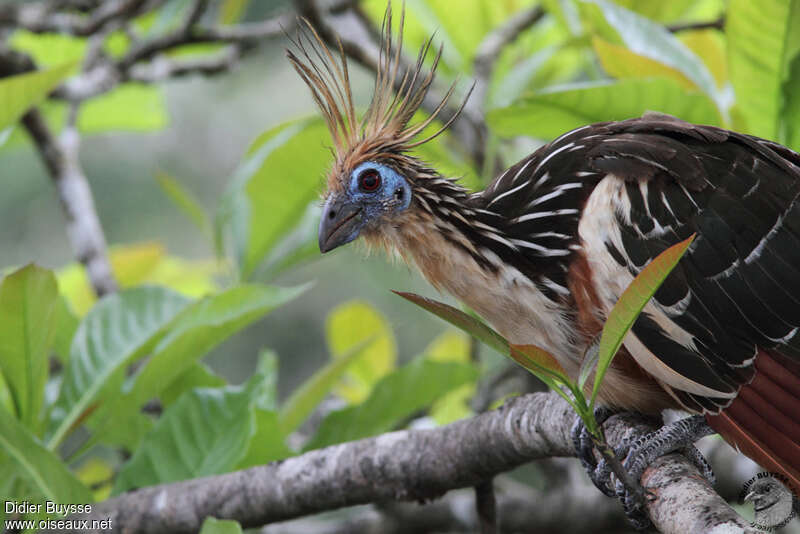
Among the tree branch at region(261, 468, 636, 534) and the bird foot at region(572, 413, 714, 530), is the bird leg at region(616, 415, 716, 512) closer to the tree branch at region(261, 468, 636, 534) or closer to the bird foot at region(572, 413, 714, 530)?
the bird foot at region(572, 413, 714, 530)

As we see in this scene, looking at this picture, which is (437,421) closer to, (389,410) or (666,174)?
(389,410)

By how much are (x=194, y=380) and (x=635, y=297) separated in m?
1.32

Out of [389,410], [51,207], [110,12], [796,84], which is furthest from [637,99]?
[51,207]

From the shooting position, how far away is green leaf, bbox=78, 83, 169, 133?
3.36 metres

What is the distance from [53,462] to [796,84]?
1747mm

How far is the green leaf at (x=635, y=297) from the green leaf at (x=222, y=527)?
614 millimetres

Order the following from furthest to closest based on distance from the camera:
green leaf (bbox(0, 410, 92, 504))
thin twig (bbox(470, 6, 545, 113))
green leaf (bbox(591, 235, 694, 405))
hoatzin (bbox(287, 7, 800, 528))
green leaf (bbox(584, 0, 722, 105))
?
thin twig (bbox(470, 6, 545, 113)) → green leaf (bbox(584, 0, 722, 105)) → green leaf (bbox(0, 410, 92, 504)) → hoatzin (bbox(287, 7, 800, 528)) → green leaf (bbox(591, 235, 694, 405))

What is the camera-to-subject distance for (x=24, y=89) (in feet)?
6.72

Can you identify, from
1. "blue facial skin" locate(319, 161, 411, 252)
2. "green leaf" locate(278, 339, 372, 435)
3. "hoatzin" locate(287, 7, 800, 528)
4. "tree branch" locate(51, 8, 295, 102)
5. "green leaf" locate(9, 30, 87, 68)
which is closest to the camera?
"hoatzin" locate(287, 7, 800, 528)

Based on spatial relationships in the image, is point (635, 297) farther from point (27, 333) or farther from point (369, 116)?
point (27, 333)

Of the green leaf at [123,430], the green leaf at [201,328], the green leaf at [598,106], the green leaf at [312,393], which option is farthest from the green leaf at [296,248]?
the green leaf at [598,106]

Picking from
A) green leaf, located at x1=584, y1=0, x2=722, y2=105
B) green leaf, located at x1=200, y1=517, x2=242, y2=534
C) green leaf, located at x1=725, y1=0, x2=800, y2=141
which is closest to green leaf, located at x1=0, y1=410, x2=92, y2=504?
green leaf, located at x1=200, y1=517, x2=242, y2=534

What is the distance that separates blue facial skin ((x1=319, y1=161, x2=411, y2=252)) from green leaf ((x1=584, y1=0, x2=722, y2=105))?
2.26ft

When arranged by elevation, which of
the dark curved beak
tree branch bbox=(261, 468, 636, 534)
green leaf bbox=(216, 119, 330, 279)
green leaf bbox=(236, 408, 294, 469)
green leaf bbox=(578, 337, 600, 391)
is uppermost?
green leaf bbox=(216, 119, 330, 279)
